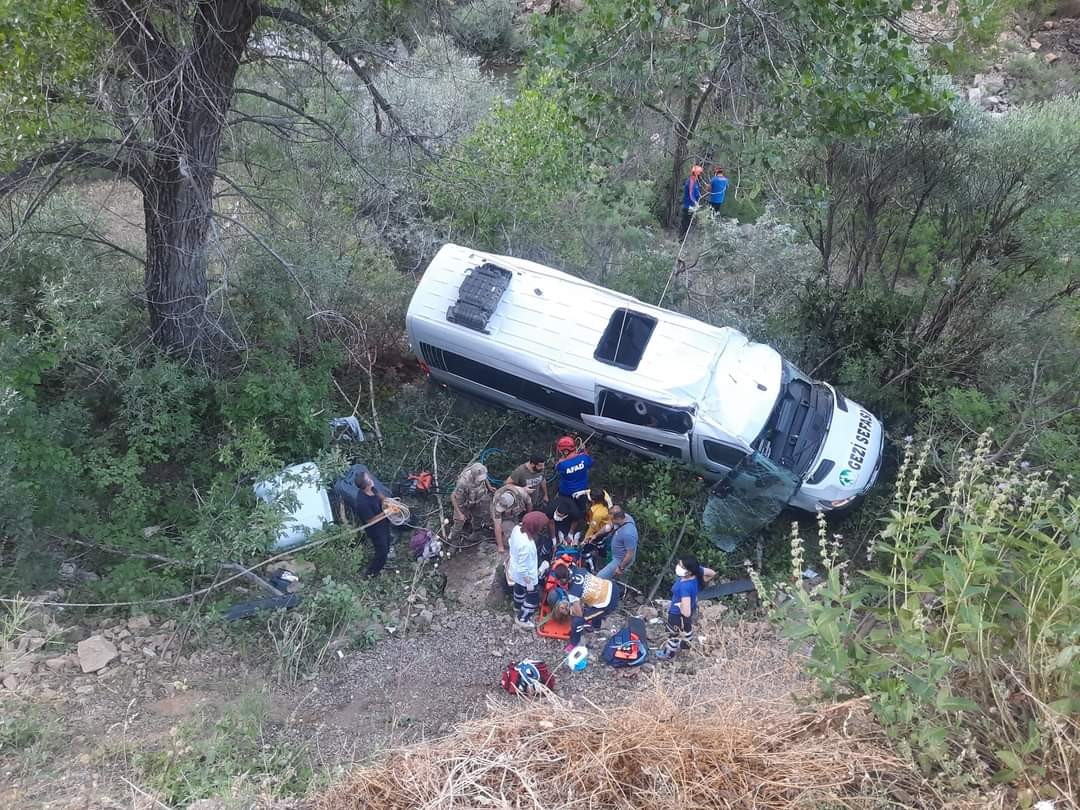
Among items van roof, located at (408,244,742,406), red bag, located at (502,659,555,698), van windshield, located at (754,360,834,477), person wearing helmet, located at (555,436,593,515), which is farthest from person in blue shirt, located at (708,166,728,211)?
red bag, located at (502,659,555,698)

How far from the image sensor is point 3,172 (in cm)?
644

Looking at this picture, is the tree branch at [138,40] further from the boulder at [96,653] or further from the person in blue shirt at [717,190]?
the person in blue shirt at [717,190]

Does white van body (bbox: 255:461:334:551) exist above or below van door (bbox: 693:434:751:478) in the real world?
below

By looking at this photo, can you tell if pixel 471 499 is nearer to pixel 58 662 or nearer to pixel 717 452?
pixel 717 452

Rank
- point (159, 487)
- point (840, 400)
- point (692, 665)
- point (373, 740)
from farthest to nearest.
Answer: point (840, 400) < point (159, 487) < point (692, 665) < point (373, 740)

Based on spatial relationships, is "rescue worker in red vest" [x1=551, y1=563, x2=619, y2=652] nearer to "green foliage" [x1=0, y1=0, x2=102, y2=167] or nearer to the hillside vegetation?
the hillside vegetation

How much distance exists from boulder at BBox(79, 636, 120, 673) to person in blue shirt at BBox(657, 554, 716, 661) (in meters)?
4.43

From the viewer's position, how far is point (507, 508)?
7.61m

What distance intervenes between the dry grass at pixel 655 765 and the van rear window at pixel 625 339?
479cm

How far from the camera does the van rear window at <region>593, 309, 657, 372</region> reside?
8.03 m

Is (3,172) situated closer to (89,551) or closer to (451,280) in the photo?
(89,551)

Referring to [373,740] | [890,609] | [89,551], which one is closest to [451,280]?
[89,551]

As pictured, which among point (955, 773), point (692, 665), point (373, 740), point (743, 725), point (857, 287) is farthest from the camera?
point (857, 287)

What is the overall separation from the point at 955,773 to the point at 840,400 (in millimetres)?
5986
